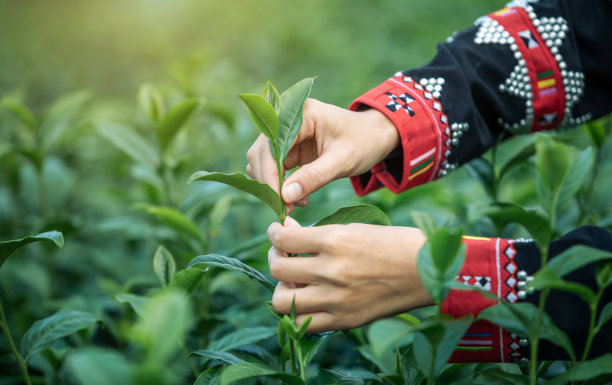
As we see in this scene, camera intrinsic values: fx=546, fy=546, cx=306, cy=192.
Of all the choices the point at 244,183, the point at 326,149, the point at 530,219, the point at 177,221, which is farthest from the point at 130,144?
the point at 530,219

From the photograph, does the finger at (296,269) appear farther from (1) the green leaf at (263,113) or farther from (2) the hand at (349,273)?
(1) the green leaf at (263,113)

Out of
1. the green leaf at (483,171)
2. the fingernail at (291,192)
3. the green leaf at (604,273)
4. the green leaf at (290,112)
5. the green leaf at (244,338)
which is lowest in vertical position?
the green leaf at (244,338)

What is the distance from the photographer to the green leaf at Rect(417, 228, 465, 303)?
0.73 meters

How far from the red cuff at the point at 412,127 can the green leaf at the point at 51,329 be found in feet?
2.28

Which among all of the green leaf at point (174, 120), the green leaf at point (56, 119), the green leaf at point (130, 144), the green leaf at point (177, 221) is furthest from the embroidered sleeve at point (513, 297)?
the green leaf at point (56, 119)

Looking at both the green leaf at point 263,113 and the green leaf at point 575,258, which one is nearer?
the green leaf at point 575,258

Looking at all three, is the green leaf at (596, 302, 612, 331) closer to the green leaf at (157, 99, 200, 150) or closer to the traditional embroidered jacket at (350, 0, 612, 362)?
the traditional embroidered jacket at (350, 0, 612, 362)

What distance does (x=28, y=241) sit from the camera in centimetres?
95

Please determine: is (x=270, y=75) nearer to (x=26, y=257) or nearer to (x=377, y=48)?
(x=377, y=48)

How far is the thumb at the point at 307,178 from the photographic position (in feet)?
3.23

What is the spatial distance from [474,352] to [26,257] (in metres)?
1.61

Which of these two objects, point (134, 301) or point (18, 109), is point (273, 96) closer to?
Result: point (134, 301)

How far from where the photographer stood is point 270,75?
4.09m

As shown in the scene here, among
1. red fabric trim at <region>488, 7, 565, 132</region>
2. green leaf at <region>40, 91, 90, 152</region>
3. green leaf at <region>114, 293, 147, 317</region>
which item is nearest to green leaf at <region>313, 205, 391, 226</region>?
green leaf at <region>114, 293, 147, 317</region>
